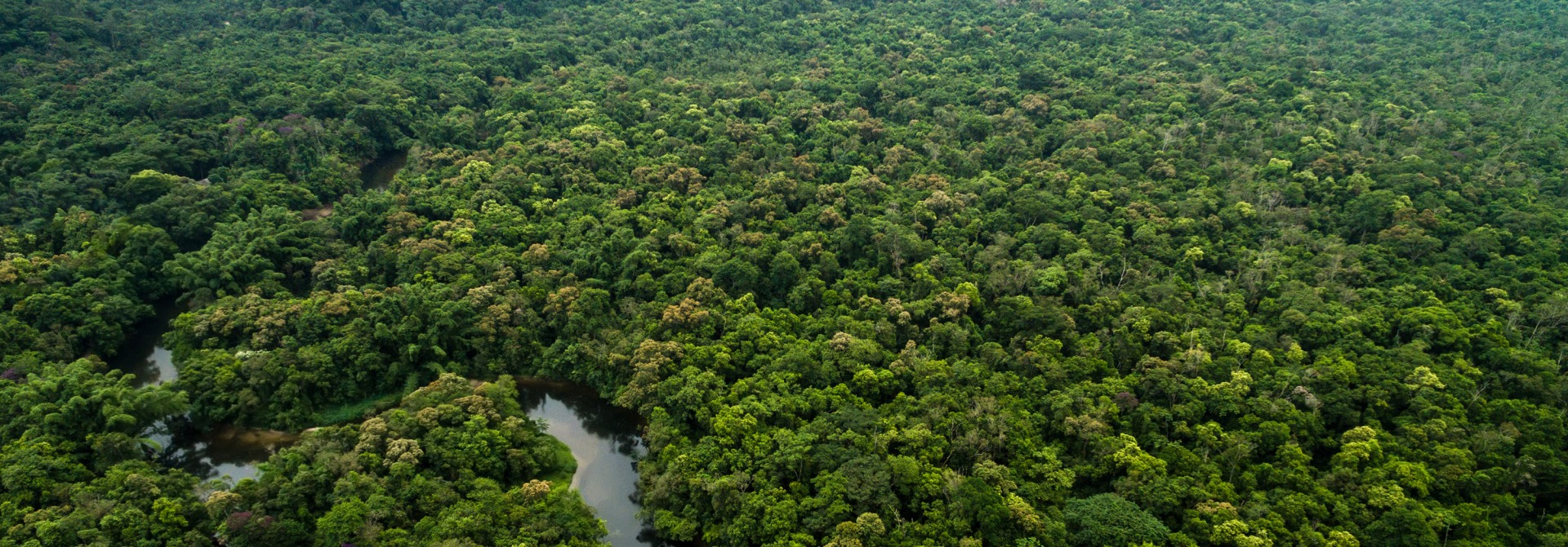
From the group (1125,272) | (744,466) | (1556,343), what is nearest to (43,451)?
(744,466)

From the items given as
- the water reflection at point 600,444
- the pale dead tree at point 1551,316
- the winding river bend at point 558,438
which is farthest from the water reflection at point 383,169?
the pale dead tree at point 1551,316

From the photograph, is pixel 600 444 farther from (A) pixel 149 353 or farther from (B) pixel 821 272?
(A) pixel 149 353

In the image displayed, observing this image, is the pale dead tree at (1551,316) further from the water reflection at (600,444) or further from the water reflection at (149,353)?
the water reflection at (149,353)

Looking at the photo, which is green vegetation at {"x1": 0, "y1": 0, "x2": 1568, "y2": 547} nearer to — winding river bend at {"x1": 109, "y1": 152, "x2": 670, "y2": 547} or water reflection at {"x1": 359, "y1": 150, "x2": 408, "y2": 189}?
winding river bend at {"x1": 109, "y1": 152, "x2": 670, "y2": 547}

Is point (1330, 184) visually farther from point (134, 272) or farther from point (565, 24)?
point (134, 272)

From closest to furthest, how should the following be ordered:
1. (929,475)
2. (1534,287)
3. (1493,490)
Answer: (1493,490) < (929,475) < (1534,287)

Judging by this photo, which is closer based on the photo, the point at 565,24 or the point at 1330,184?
the point at 1330,184

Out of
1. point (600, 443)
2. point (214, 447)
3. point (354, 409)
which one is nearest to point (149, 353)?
point (214, 447)
